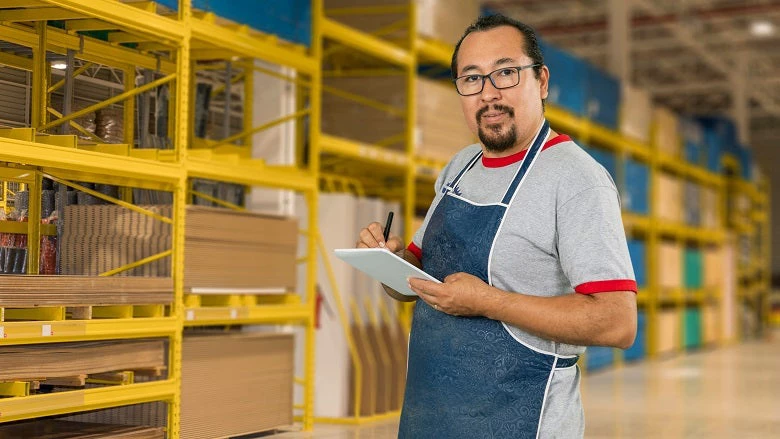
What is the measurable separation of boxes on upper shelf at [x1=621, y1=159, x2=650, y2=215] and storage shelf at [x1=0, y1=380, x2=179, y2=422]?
9.68 metres

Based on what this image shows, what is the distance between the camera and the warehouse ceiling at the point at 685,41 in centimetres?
2088

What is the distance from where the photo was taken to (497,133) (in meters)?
2.62

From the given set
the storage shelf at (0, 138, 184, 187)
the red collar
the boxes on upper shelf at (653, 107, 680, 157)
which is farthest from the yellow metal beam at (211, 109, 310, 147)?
the boxes on upper shelf at (653, 107, 680, 157)

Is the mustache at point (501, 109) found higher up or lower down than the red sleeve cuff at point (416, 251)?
higher up

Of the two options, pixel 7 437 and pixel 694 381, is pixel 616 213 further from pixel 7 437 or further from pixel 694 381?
pixel 694 381

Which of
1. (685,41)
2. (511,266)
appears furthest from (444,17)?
(685,41)

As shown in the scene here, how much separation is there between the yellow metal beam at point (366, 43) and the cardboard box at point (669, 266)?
27.2ft

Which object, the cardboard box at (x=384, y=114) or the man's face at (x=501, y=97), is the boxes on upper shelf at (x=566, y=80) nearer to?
the cardboard box at (x=384, y=114)

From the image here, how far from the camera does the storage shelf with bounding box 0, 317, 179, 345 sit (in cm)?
498

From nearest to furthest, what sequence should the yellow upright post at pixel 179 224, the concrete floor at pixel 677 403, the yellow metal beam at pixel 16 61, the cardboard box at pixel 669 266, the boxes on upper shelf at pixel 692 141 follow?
the yellow metal beam at pixel 16 61 → the yellow upright post at pixel 179 224 → the concrete floor at pixel 677 403 → the cardboard box at pixel 669 266 → the boxes on upper shelf at pixel 692 141

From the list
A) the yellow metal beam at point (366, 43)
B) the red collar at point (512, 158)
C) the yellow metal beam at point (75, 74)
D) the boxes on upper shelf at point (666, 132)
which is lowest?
the red collar at point (512, 158)

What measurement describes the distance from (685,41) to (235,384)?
56.4 feet

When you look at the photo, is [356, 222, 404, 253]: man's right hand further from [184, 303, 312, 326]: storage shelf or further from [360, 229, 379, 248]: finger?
[184, 303, 312, 326]: storage shelf

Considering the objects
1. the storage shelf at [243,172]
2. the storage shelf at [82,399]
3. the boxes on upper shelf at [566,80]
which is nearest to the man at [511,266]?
the storage shelf at [82,399]
